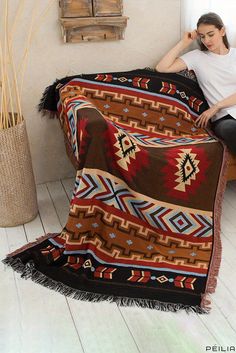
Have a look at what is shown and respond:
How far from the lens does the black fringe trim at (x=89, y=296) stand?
177 cm

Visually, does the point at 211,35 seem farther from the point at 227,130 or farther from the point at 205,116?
the point at 227,130

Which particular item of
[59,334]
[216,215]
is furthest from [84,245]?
[216,215]

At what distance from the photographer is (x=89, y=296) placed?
6.07ft

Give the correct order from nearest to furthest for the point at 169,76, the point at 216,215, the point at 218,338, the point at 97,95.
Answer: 1. the point at 218,338
2. the point at 216,215
3. the point at 97,95
4. the point at 169,76

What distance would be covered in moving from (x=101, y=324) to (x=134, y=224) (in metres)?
0.55

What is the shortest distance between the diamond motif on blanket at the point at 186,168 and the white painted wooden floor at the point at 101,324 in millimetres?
444

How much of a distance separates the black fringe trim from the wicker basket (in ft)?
1.26

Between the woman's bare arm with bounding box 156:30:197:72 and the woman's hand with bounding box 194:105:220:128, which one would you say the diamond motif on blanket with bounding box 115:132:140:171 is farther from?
the woman's bare arm with bounding box 156:30:197:72

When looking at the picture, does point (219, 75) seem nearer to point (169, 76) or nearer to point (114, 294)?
point (169, 76)

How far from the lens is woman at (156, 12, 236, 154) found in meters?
2.51

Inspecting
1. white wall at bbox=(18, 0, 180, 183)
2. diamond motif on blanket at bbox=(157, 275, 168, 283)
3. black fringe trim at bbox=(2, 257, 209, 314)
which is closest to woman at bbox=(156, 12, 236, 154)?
white wall at bbox=(18, 0, 180, 183)

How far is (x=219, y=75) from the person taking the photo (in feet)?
8.57

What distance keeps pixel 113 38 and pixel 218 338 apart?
189 cm

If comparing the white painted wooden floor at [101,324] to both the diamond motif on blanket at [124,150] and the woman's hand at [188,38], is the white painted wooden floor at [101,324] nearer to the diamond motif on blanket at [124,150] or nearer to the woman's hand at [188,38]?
the diamond motif on blanket at [124,150]
